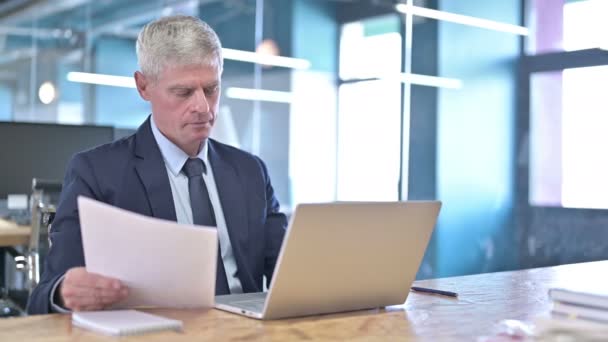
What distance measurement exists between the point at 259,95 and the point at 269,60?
0.87 ft

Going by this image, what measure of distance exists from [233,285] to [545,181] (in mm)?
3419

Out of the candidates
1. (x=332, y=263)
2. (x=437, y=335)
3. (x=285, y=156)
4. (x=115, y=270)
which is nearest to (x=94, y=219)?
(x=115, y=270)

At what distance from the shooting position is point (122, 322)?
131 centimetres

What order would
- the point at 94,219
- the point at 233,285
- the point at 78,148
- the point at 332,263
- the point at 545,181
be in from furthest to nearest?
the point at 545,181 < the point at 78,148 < the point at 233,285 < the point at 332,263 < the point at 94,219

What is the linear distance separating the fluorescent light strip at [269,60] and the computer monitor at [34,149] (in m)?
1.90

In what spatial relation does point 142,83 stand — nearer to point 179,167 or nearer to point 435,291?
point 179,167

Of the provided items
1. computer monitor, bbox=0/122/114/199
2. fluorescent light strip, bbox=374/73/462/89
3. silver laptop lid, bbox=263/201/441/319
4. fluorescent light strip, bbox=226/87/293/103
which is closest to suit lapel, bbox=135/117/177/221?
silver laptop lid, bbox=263/201/441/319

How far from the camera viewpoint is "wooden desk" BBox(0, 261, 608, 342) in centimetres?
129

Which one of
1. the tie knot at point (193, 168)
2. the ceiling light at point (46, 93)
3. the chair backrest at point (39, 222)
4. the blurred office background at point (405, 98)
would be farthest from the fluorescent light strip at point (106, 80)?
the tie knot at point (193, 168)

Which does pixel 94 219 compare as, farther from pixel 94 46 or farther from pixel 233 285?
pixel 94 46

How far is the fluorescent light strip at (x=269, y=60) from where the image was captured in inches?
225

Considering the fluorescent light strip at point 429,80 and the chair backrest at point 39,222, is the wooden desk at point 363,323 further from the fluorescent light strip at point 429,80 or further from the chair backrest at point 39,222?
the fluorescent light strip at point 429,80

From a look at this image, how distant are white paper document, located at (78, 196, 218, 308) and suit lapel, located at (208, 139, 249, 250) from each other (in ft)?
1.76

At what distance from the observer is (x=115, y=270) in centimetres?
138
